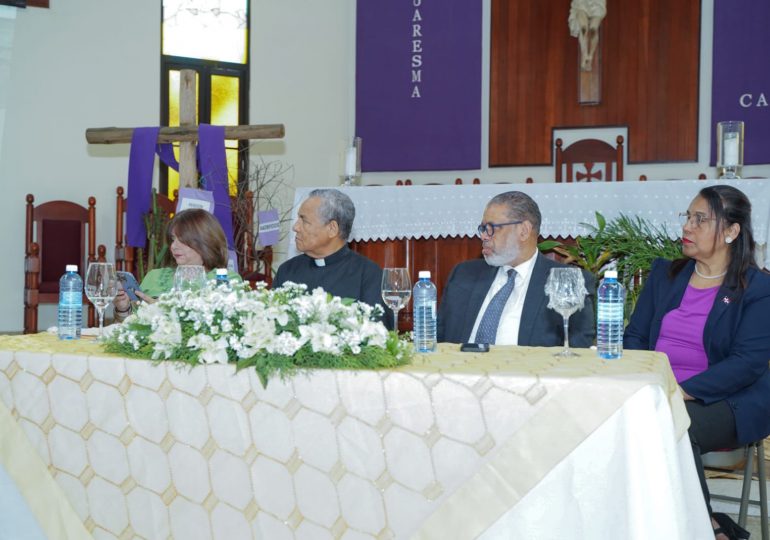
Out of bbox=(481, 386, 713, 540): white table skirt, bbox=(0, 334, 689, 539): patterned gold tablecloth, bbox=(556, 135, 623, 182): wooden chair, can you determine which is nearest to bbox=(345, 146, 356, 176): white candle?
bbox=(556, 135, 623, 182): wooden chair

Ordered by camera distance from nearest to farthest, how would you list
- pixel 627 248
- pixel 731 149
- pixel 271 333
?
pixel 271 333
pixel 627 248
pixel 731 149

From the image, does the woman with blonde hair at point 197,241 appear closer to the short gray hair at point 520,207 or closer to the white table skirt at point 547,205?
the white table skirt at point 547,205

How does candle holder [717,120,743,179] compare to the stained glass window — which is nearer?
candle holder [717,120,743,179]

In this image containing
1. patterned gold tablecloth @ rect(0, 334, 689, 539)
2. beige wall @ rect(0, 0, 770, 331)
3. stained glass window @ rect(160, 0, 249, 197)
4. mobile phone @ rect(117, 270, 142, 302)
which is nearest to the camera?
patterned gold tablecloth @ rect(0, 334, 689, 539)

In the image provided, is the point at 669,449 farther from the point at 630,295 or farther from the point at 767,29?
the point at 767,29

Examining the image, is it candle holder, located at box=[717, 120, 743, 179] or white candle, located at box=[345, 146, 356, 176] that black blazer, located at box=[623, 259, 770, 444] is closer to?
candle holder, located at box=[717, 120, 743, 179]

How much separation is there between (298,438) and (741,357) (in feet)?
4.67

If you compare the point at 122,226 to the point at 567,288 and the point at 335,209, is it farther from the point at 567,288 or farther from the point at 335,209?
the point at 567,288

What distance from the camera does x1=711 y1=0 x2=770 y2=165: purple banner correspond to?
7.35m

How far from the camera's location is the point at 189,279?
8.02 ft

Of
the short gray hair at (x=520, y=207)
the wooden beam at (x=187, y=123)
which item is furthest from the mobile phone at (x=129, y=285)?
the wooden beam at (x=187, y=123)

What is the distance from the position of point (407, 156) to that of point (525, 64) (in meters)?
1.34

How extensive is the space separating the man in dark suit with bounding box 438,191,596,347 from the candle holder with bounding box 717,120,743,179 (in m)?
1.82

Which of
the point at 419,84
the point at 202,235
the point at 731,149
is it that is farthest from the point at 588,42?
the point at 202,235
